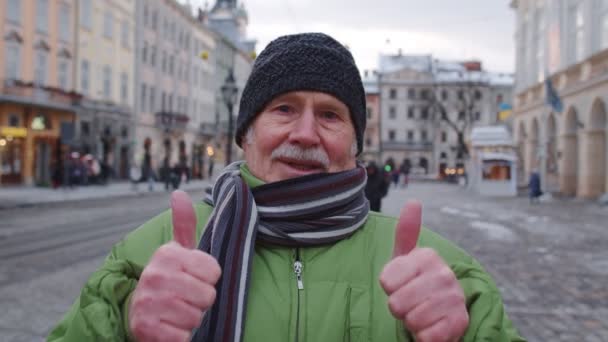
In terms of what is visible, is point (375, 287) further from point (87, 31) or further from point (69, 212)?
point (87, 31)

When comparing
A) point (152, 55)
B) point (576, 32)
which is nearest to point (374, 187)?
point (576, 32)

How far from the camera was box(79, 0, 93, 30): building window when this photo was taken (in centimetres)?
3619

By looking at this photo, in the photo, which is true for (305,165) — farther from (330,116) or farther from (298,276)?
(298,276)

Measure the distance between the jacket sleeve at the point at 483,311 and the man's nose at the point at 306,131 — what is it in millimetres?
628

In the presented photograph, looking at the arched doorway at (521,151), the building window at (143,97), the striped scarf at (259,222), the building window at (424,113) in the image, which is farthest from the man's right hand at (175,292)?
the building window at (424,113)

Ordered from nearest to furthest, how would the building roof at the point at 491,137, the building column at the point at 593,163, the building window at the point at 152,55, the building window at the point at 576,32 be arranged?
the building column at the point at 593,163 → the building window at the point at 576,32 → the building roof at the point at 491,137 → the building window at the point at 152,55

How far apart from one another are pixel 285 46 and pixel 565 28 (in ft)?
101

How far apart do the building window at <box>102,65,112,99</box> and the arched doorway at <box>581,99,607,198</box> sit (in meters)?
28.4

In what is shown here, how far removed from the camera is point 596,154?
26453 mm

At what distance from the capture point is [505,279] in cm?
824

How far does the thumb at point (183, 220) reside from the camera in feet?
4.73

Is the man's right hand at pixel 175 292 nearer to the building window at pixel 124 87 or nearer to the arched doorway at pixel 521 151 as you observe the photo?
the arched doorway at pixel 521 151

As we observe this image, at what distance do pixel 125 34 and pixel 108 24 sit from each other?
8.88 feet

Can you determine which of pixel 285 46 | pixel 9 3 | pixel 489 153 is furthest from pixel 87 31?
pixel 285 46
